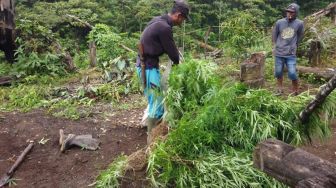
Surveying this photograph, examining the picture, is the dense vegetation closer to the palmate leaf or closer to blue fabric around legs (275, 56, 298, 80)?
the palmate leaf

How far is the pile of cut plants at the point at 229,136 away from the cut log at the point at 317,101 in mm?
71

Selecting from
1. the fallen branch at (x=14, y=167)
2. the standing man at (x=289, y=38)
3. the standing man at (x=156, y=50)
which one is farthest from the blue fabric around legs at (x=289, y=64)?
the fallen branch at (x=14, y=167)

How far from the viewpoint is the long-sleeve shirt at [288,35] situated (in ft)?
22.3

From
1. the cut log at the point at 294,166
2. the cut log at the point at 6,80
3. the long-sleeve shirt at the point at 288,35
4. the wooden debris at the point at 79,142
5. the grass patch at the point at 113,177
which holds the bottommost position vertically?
the wooden debris at the point at 79,142

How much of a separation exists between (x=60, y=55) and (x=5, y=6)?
1.59 meters

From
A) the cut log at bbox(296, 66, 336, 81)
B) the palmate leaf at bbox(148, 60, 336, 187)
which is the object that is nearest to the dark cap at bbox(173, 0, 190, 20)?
the palmate leaf at bbox(148, 60, 336, 187)

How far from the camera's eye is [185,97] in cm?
430

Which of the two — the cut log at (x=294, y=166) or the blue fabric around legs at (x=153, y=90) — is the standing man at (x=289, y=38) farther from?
the cut log at (x=294, y=166)

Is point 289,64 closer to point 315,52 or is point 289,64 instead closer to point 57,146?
point 315,52

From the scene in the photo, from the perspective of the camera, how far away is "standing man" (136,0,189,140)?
4750mm

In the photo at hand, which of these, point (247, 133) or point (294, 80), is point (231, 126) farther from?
point (294, 80)

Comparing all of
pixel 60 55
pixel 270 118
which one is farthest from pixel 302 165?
pixel 60 55

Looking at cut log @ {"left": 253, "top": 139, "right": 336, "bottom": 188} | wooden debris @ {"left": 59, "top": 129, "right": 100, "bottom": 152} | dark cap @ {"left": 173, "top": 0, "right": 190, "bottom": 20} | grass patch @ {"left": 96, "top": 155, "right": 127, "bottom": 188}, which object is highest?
dark cap @ {"left": 173, "top": 0, "right": 190, "bottom": 20}

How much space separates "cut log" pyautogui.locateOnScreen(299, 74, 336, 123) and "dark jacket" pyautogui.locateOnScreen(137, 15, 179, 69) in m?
1.70
